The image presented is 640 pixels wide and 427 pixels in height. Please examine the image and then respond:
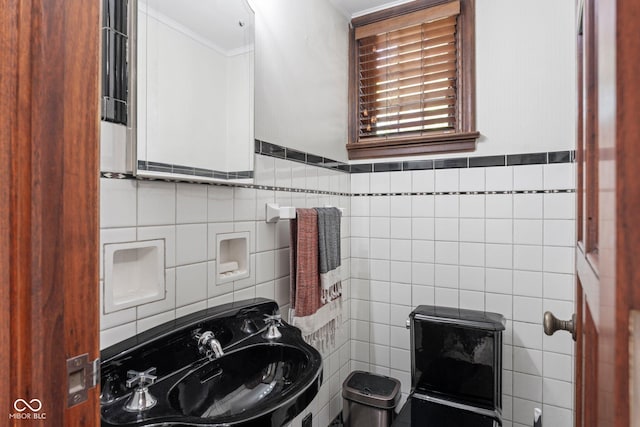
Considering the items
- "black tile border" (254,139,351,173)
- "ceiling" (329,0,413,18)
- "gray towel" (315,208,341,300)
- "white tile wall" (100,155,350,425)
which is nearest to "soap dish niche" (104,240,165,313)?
"white tile wall" (100,155,350,425)

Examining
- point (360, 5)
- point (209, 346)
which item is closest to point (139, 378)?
point (209, 346)

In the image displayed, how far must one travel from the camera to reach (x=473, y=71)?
73.5 inches

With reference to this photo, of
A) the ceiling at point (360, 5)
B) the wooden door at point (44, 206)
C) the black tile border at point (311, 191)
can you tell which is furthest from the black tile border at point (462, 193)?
the wooden door at point (44, 206)

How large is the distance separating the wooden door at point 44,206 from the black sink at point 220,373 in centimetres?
39

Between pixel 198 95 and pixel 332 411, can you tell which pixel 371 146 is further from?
pixel 332 411

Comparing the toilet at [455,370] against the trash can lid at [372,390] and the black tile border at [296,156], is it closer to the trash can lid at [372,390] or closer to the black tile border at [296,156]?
the trash can lid at [372,390]

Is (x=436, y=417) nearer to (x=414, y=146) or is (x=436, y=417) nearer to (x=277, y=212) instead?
(x=277, y=212)

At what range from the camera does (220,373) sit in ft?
3.62

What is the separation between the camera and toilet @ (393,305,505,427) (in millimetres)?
1564

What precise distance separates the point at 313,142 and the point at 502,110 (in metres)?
1.03

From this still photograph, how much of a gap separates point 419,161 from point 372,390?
1331 mm

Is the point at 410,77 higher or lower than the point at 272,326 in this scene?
higher

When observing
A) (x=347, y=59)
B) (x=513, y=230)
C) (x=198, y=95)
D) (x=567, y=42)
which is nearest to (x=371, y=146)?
(x=347, y=59)

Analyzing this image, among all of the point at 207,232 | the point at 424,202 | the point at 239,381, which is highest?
the point at 424,202
